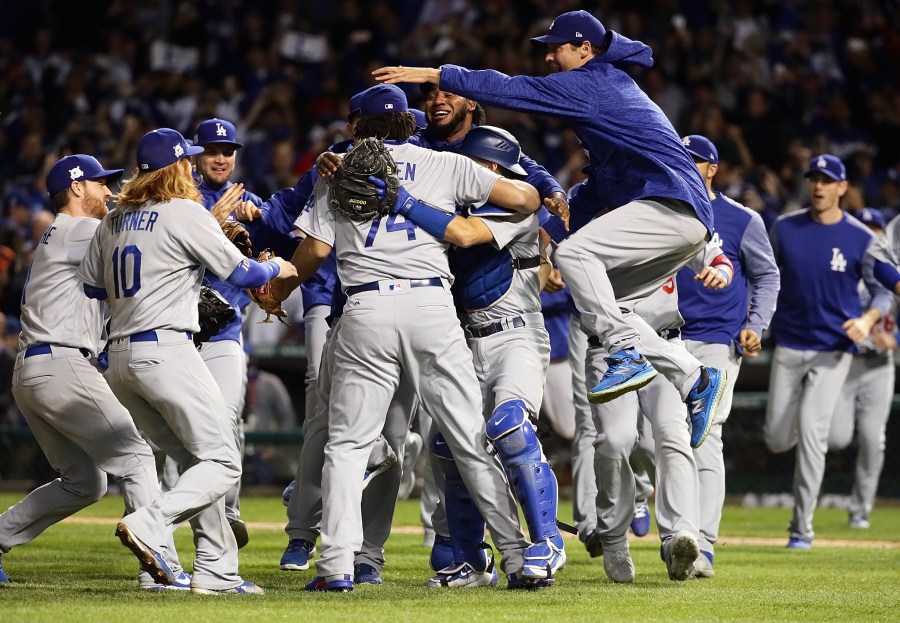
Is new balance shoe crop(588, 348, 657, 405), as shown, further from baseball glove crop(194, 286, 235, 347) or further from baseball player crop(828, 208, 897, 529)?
baseball player crop(828, 208, 897, 529)

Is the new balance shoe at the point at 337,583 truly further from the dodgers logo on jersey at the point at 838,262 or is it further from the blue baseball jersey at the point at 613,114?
the dodgers logo on jersey at the point at 838,262

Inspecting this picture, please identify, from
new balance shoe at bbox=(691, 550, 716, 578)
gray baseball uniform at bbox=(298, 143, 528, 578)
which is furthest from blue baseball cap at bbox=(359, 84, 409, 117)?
new balance shoe at bbox=(691, 550, 716, 578)

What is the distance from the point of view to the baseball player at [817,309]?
402 inches

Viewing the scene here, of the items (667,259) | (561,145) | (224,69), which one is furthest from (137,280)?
(224,69)

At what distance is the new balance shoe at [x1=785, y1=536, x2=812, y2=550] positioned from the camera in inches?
374

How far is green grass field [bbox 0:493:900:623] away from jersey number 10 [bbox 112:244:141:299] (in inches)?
55.4

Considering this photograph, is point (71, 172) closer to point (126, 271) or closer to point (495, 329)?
point (126, 271)

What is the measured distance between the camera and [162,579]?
19.3ft

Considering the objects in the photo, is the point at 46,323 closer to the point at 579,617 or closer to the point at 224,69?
the point at 579,617

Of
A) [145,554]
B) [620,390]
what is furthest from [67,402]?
[620,390]

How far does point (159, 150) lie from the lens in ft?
20.5

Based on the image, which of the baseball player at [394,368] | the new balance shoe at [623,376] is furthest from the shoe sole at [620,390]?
the baseball player at [394,368]

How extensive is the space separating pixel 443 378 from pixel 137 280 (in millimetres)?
1497

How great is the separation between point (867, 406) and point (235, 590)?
7194 mm
